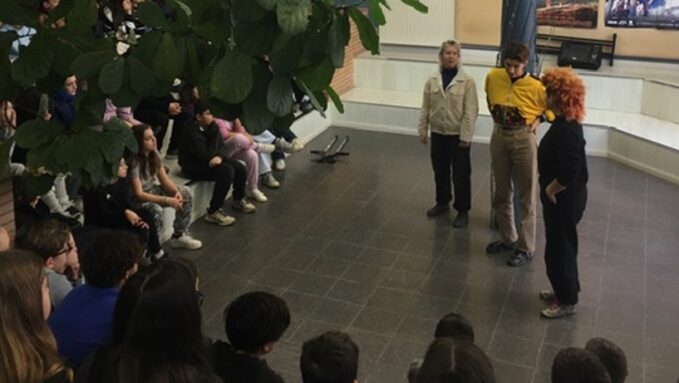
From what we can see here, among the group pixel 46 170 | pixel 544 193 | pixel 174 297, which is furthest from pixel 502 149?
pixel 46 170

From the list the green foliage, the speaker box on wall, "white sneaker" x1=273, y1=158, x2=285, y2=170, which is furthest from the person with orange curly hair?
the speaker box on wall

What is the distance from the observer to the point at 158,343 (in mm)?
1991

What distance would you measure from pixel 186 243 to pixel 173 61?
15.5ft

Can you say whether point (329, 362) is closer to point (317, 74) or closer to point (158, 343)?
point (158, 343)

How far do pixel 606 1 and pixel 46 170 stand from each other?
8.63m

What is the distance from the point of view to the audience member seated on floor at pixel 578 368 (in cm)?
270

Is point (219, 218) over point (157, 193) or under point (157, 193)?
under

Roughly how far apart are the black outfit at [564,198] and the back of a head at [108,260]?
2.47 metres

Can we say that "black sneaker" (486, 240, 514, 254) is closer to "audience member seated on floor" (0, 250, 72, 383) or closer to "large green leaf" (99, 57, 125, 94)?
"audience member seated on floor" (0, 250, 72, 383)

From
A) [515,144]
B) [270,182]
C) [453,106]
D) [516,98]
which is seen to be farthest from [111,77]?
[270,182]

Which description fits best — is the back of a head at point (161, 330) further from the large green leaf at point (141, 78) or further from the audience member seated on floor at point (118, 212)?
the audience member seated on floor at point (118, 212)

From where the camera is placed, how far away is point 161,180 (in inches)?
225

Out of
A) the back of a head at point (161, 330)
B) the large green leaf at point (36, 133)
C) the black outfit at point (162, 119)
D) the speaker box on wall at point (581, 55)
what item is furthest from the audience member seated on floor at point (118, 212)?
the speaker box on wall at point (581, 55)

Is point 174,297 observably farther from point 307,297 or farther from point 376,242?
point 376,242
